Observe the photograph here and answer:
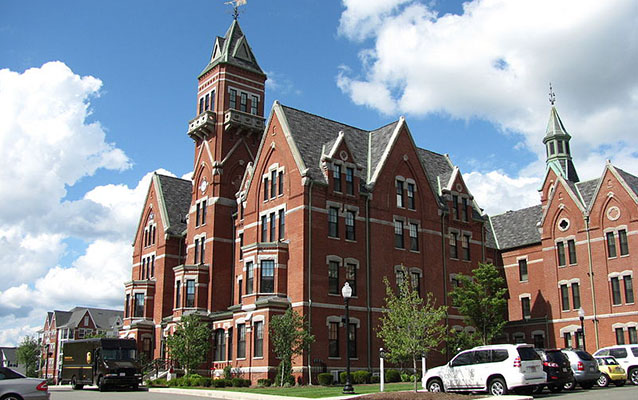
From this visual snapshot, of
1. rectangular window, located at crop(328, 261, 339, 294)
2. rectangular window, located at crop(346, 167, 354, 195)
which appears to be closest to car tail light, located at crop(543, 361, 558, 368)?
rectangular window, located at crop(328, 261, 339, 294)

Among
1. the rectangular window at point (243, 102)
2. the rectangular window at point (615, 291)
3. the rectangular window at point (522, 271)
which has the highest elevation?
the rectangular window at point (243, 102)

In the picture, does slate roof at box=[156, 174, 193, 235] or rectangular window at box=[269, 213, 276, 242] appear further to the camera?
slate roof at box=[156, 174, 193, 235]

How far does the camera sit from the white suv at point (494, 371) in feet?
79.4

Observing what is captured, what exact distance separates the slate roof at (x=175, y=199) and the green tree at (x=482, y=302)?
2637 cm

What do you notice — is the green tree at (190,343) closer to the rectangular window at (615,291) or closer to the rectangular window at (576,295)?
the rectangular window at (576,295)

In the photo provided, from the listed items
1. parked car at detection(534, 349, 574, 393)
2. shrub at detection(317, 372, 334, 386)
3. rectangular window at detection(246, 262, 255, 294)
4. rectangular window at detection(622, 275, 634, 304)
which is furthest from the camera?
rectangular window at detection(622, 275, 634, 304)

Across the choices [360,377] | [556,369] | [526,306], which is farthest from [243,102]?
[556,369]

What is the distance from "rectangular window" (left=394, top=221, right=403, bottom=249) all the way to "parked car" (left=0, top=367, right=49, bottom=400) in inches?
1209

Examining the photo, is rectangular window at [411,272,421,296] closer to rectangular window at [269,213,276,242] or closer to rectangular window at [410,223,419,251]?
rectangular window at [410,223,419,251]

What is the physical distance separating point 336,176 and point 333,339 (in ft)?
37.1

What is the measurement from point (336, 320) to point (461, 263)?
14.8 metres

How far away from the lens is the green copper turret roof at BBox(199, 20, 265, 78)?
2226 inches

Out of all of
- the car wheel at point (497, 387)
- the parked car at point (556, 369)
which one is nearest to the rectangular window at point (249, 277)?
the parked car at point (556, 369)

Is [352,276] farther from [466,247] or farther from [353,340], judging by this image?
[466,247]
